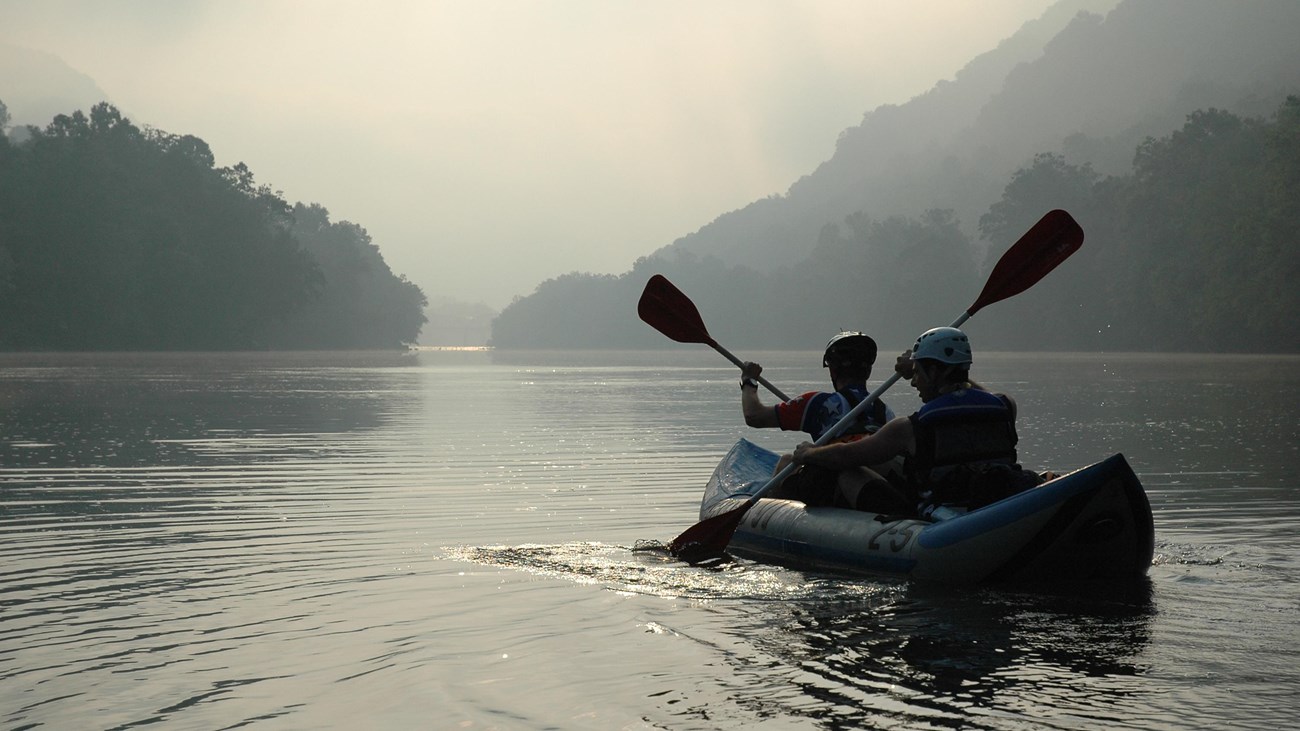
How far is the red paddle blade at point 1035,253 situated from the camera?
10.2 metres

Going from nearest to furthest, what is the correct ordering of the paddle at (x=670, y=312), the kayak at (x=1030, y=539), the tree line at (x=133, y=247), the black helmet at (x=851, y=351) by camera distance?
the kayak at (x=1030, y=539) → the black helmet at (x=851, y=351) → the paddle at (x=670, y=312) → the tree line at (x=133, y=247)

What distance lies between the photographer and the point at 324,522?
10.3m

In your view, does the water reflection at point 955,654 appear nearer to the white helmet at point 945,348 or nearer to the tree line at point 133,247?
the white helmet at point 945,348

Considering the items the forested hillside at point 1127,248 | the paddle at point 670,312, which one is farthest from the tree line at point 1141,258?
the paddle at point 670,312

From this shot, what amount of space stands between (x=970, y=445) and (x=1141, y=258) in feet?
260

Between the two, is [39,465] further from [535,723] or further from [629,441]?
[535,723]

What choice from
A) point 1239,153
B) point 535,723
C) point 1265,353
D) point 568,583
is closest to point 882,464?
point 568,583

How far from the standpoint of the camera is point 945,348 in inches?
294

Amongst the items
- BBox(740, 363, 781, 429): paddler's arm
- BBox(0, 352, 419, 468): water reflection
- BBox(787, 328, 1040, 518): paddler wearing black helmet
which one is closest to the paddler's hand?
BBox(787, 328, 1040, 518): paddler wearing black helmet

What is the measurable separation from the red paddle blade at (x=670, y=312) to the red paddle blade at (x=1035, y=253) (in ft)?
7.60

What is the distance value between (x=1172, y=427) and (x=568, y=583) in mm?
14656

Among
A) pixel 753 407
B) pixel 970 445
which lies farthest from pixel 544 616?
pixel 753 407

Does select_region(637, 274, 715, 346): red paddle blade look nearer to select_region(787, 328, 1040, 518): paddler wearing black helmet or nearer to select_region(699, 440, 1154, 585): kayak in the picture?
select_region(699, 440, 1154, 585): kayak

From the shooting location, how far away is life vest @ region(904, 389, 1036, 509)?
7391 mm
